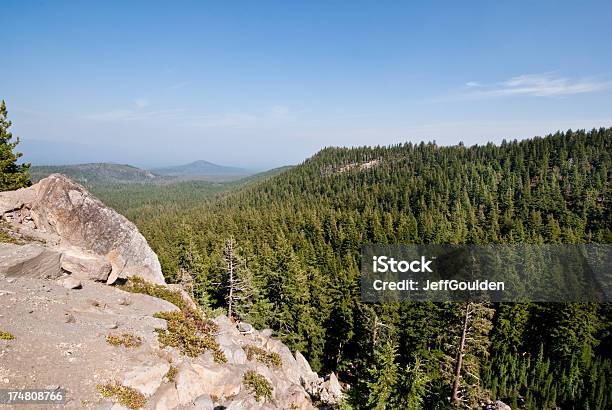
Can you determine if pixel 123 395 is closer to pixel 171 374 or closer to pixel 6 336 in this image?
pixel 171 374

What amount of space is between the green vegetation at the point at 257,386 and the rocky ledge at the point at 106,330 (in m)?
0.05

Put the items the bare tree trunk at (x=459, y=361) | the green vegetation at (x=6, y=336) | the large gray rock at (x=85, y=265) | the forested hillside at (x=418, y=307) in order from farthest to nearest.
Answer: the forested hillside at (x=418, y=307), the bare tree trunk at (x=459, y=361), the large gray rock at (x=85, y=265), the green vegetation at (x=6, y=336)

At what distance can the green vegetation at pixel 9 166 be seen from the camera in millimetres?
27103

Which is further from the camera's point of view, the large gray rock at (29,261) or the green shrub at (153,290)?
the green shrub at (153,290)

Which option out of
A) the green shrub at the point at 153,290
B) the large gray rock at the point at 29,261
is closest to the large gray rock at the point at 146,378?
the green shrub at the point at 153,290

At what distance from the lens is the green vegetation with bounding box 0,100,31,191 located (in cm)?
2710

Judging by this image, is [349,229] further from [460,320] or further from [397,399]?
[397,399]

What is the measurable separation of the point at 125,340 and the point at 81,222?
1321 cm

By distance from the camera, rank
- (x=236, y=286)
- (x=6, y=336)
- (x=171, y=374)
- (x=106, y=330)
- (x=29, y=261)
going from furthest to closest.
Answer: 1. (x=236, y=286)
2. (x=29, y=261)
3. (x=106, y=330)
4. (x=171, y=374)
5. (x=6, y=336)

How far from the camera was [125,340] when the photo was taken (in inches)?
576

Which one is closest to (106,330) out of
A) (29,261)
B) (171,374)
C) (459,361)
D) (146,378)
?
(146,378)

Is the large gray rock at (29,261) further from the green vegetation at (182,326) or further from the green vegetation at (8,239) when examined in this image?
the green vegetation at (182,326)

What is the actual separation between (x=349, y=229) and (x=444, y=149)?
5058 inches

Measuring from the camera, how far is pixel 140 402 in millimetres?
12172
